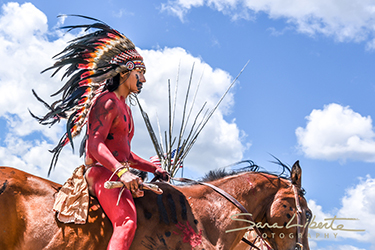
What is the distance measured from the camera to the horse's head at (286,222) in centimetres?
439

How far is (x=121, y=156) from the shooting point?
3.93 metres

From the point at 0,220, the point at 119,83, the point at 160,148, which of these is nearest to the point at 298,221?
the point at 119,83

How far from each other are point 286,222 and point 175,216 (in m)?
1.45

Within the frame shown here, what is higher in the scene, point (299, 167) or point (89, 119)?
point (299, 167)

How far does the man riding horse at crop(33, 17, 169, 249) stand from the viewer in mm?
3555

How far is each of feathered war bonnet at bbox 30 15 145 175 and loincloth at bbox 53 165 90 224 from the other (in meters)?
A: 0.57

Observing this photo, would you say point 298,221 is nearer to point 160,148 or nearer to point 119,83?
point 119,83

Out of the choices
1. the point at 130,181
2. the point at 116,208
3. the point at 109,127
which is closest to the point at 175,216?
the point at 116,208

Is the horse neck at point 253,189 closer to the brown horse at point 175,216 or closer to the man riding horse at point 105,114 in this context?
the brown horse at point 175,216

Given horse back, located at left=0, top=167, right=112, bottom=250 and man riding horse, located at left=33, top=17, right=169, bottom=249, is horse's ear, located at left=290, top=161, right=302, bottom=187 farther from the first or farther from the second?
horse back, located at left=0, top=167, right=112, bottom=250

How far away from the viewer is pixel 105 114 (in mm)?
3789

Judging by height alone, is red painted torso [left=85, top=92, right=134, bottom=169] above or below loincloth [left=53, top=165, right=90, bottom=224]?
above

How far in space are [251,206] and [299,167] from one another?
2.91 feet

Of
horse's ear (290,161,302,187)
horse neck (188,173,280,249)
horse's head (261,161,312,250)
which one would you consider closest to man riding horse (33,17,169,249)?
horse neck (188,173,280,249)
